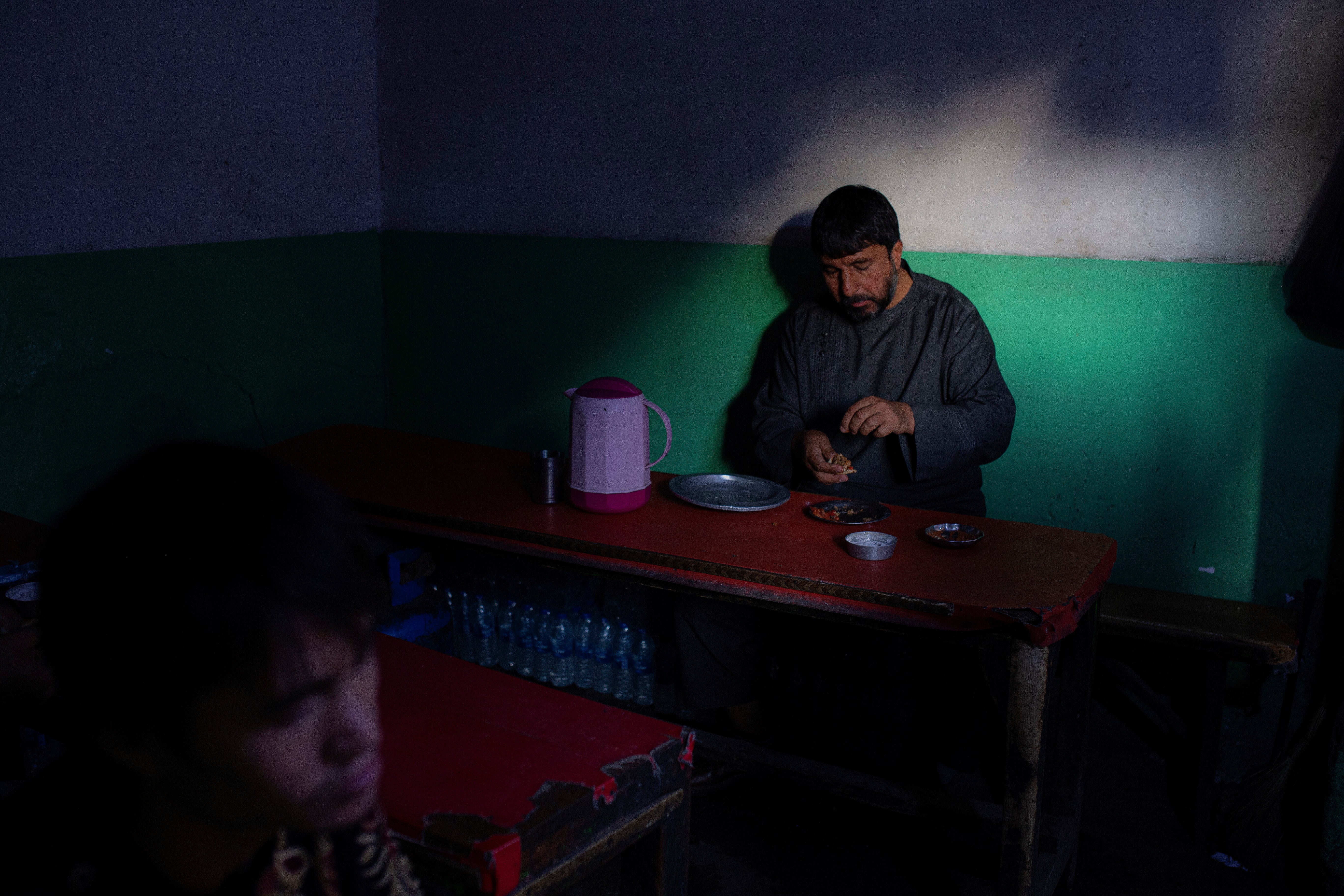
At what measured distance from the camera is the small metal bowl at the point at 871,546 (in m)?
1.92

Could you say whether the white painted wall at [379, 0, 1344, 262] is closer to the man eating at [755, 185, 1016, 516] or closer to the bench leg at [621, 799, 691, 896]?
the man eating at [755, 185, 1016, 516]

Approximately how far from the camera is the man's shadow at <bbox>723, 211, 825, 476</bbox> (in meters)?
3.17

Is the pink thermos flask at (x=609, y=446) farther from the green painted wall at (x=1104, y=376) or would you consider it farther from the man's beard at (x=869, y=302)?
the green painted wall at (x=1104, y=376)

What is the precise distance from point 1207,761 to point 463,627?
211 cm

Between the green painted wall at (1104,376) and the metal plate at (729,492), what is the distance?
3.17 feet

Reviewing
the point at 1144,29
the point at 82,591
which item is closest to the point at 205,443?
the point at 82,591

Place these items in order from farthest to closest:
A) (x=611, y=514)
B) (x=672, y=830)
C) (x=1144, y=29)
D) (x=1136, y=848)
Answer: (x=1144, y=29), (x=1136, y=848), (x=611, y=514), (x=672, y=830)

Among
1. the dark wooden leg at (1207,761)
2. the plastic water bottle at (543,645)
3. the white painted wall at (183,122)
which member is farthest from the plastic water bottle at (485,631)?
the dark wooden leg at (1207,761)

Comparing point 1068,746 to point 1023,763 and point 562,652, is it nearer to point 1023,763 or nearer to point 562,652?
point 1023,763

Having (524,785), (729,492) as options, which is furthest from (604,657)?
(524,785)

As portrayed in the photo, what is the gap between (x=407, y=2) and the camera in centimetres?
380

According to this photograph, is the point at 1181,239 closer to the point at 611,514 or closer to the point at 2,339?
the point at 611,514

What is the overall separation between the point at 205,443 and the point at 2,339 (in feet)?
8.36

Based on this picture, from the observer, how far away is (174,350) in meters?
3.24
